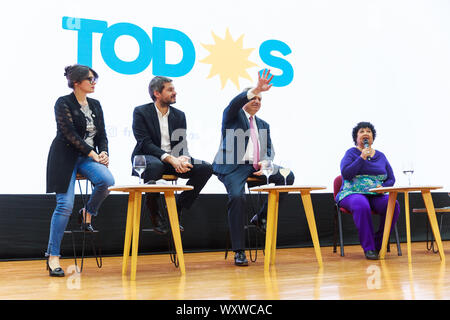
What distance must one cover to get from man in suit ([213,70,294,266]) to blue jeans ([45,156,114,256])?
2.56 feet

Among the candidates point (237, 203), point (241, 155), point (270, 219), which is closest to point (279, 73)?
point (241, 155)

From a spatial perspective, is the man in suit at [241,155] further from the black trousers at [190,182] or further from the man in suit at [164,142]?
the man in suit at [164,142]

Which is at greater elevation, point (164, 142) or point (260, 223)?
point (164, 142)

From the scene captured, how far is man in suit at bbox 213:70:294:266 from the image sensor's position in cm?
314

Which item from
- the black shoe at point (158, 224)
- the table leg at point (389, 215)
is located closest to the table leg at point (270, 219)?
the black shoe at point (158, 224)

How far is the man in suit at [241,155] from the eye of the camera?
3.14 meters

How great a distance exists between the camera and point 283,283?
7.55 feet

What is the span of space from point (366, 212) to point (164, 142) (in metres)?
1.54

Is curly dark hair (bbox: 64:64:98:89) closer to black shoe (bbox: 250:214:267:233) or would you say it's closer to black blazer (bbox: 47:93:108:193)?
black blazer (bbox: 47:93:108:193)

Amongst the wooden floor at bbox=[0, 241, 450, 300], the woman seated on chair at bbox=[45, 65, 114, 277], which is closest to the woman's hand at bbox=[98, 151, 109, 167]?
the woman seated on chair at bbox=[45, 65, 114, 277]

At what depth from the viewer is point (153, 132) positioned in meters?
3.34

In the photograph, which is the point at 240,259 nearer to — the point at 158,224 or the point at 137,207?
the point at 158,224

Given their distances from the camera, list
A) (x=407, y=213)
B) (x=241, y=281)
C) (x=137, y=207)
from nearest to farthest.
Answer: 1. (x=241, y=281)
2. (x=137, y=207)
3. (x=407, y=213)
